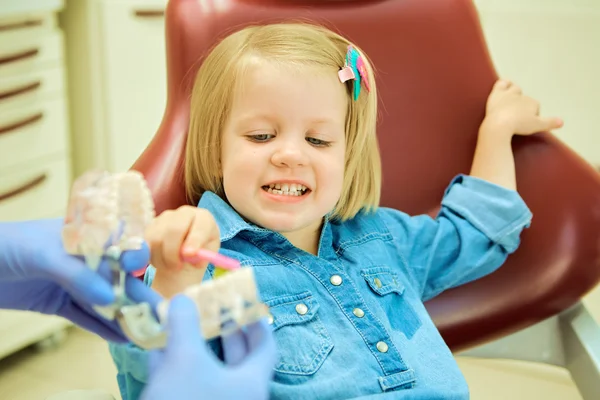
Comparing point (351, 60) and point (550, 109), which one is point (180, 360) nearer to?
point (351, 60)

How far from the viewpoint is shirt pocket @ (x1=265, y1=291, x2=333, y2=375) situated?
770mm

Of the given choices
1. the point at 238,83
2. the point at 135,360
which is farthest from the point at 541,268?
the point at 135,360

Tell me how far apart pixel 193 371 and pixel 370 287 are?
17.5 inches

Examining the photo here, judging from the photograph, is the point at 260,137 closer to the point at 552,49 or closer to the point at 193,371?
the point at 193,371

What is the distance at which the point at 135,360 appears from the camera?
2.07 feet

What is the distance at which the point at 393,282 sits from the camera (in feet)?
2.95

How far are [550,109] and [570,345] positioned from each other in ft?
3.88

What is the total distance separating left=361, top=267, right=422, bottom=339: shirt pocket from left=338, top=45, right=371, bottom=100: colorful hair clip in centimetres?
22

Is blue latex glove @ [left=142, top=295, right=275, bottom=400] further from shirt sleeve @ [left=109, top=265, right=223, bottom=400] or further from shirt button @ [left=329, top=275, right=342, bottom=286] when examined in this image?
shirt button @ [left=329, top=275, right=342, bottom=286]

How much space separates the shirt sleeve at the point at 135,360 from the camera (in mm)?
626

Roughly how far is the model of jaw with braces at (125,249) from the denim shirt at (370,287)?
4.9 inches

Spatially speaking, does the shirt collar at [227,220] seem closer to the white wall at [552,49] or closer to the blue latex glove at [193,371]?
the blue latex glove at [193,371]

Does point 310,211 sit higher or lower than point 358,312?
higher

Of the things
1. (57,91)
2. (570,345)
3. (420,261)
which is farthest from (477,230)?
(57,91)
